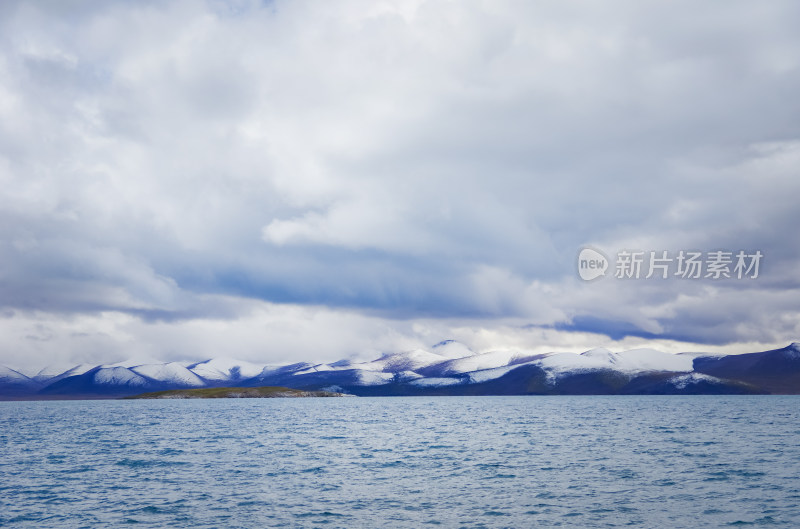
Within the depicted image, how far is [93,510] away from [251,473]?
20703 millimetres

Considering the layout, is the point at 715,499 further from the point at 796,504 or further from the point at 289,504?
the point at 289,504

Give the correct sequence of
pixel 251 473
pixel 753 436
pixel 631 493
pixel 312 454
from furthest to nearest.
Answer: pixel 753 436 < pixel 312 454 < pixel 251 473 < pixel 631 493

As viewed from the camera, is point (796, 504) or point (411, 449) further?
point (411, 449)

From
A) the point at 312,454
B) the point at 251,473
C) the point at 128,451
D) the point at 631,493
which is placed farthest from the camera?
the point at 128,451

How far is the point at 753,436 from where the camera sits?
107500mm

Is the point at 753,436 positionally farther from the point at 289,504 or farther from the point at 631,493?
the point at 289,504

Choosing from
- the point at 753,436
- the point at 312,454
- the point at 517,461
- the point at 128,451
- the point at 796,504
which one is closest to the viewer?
the point at 796,504

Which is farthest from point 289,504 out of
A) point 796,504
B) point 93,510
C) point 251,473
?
point 796,504

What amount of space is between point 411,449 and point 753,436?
61.8m

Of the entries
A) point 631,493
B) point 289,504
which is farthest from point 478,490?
point 289,504

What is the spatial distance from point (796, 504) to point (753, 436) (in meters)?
69.2

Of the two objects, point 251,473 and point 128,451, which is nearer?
point 251,473

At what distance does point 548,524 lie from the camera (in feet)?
133

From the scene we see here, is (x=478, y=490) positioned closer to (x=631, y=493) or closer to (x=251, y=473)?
(x=631, y=493)
